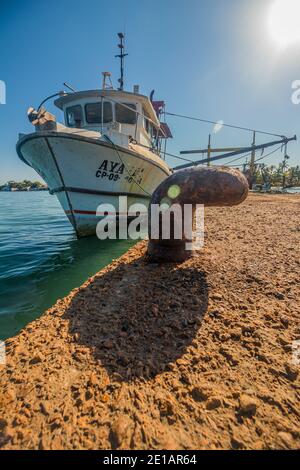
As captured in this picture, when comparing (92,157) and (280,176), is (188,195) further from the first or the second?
(280,176)

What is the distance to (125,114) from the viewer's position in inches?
311

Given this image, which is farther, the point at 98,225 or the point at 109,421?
the point at 98,225

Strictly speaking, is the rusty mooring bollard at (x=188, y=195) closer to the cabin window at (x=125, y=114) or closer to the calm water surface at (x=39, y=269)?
the calm water surface at (x=39, y=269)

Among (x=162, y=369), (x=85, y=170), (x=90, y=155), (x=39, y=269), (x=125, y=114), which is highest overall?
(x=125, y=114)

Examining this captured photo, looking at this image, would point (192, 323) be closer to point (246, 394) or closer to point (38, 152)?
point (246, 394)

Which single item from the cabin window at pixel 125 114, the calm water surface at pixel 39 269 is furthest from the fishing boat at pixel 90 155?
the calm water surface at pixel 39 269

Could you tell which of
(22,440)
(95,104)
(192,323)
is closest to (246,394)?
(192,323)

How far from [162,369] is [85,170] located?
18.6ft

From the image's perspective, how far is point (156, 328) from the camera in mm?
1687

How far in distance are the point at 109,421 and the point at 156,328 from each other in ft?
2.36

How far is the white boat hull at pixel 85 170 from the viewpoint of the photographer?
18.2 feet

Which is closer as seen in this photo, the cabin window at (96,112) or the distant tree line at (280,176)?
the cabin window at (96,112)

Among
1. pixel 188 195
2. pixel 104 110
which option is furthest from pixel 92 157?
pixel 188 195

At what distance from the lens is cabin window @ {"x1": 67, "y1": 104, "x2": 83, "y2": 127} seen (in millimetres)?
8031
